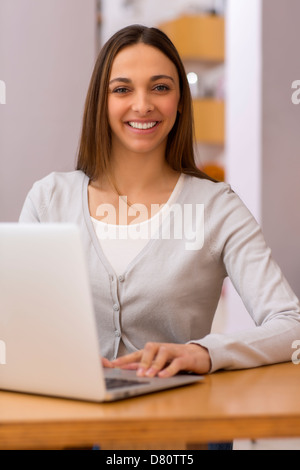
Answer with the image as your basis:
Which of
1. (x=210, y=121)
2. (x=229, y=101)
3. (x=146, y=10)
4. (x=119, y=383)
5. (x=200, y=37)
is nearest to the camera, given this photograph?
(x=119, y=383)

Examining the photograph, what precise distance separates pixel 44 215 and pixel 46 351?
2.67 ft

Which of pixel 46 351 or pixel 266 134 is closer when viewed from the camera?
pixel 46 351

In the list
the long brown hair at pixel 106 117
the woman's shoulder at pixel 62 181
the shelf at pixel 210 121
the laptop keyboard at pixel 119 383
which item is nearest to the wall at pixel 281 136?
the long brown hair at pixel 106 117

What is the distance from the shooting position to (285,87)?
3.34m

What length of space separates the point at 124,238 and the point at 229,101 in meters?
2.23

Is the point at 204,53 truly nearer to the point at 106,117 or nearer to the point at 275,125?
the point at 275,125

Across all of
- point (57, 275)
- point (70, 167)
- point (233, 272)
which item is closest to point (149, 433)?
point (57, 275)

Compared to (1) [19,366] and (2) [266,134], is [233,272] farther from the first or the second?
(2) [266,134]

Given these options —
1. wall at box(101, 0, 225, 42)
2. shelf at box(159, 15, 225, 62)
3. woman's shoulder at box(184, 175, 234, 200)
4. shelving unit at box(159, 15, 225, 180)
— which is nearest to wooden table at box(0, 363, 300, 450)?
woman's shoulder at box(184, 175, 234, 200)

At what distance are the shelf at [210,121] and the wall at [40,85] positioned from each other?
4.08 m

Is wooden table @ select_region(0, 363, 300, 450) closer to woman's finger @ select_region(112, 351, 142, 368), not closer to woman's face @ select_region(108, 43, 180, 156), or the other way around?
woman's finger @ select_region(112, 351, 142, 368)

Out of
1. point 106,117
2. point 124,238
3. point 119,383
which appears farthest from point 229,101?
point 119,383

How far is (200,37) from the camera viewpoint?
21.7 feet

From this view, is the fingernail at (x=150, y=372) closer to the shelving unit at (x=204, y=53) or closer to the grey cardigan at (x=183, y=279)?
the grey cardigan at (x=183, y=279)
